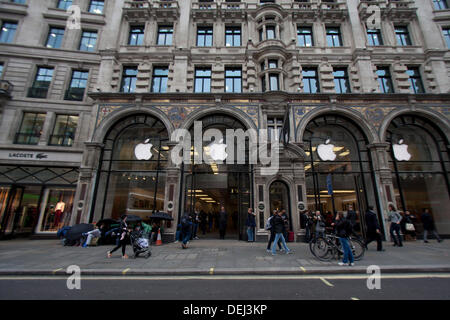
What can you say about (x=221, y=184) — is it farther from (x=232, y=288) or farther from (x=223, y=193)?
(x=232, y=288)

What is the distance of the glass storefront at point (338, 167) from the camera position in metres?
14.7

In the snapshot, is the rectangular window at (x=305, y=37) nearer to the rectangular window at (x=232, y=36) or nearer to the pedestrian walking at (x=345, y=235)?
the rectangular window at (x=232, y=36)

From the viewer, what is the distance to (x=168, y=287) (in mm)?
5547

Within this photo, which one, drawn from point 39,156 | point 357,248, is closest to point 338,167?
point 357,248

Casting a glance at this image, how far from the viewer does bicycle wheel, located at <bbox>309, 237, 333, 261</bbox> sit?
815cm

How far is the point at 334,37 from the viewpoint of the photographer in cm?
1825

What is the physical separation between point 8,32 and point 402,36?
Answer: 35333mm

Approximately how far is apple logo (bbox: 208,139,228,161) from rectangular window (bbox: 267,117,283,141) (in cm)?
358

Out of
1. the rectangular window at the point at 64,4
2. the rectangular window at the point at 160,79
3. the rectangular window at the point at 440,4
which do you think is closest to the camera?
the rectangular window at the point at 160,79

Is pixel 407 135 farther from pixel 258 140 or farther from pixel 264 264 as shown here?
pixel 264 264

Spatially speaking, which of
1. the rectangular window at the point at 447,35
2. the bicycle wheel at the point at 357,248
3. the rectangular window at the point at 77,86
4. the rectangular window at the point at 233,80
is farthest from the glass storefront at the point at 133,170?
the rectangular window at the point at 447,35

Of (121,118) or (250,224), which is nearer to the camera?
(250,224)

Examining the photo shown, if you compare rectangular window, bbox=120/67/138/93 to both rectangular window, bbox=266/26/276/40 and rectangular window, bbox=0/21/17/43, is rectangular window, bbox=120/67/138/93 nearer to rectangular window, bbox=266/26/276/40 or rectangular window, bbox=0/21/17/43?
rectangular window, bbox=0/21/17/43

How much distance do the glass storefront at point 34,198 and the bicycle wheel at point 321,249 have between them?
16826mm
